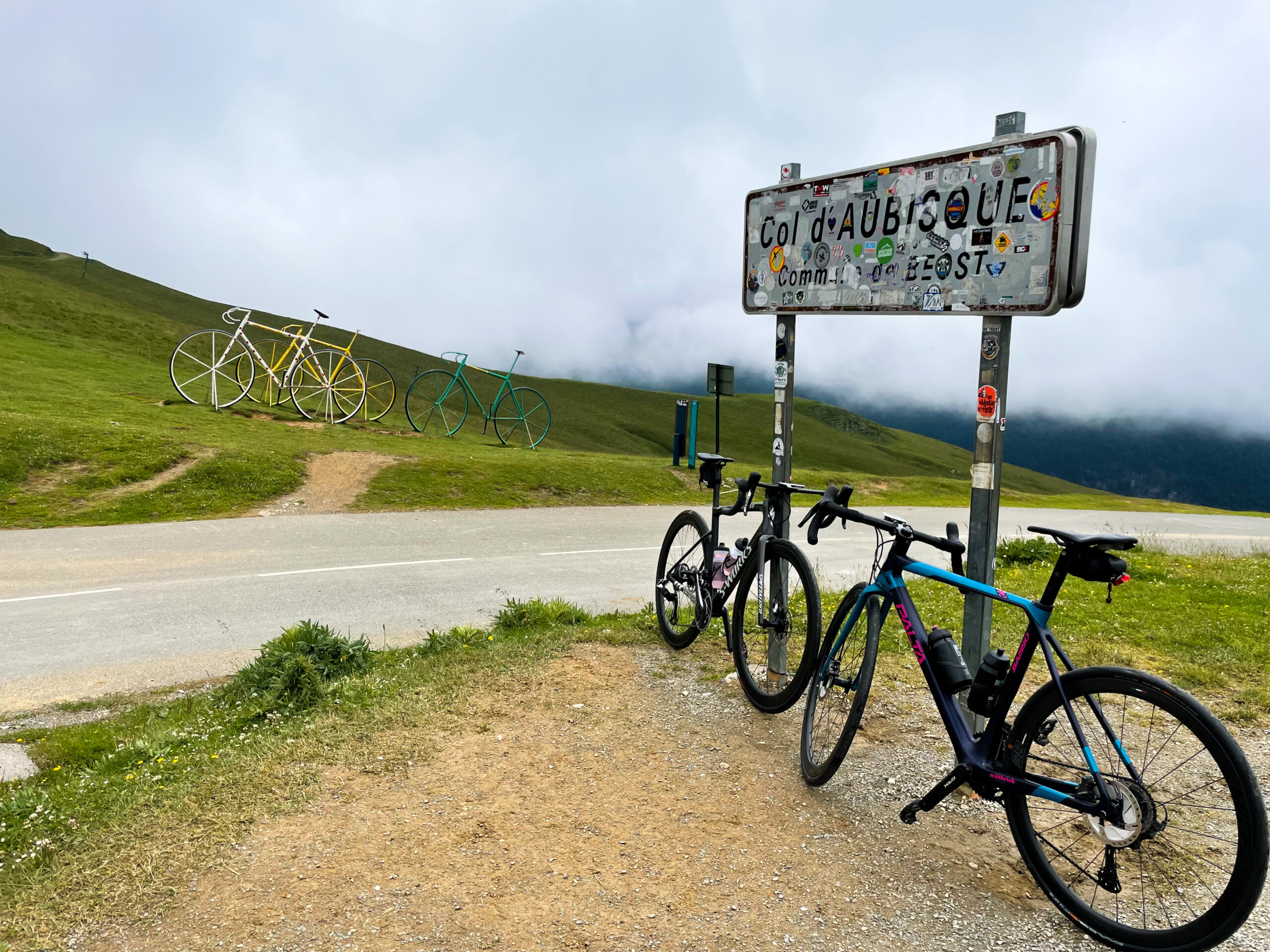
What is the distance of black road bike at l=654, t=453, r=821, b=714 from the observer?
14.3 feet

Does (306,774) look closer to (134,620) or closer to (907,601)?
(907,601)

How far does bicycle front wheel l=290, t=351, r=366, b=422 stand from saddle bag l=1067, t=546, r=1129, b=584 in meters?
25.7

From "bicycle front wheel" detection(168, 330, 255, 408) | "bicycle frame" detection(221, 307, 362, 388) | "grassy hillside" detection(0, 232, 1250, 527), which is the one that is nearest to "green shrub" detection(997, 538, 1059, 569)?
"grassy hillside" detection(0, 232, 1250, 527)

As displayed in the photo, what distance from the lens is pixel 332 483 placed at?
1702cm

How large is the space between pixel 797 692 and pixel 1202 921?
194 cm

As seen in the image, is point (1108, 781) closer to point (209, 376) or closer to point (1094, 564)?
point (1094, 564)

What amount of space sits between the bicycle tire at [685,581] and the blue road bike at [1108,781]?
211 centimetres

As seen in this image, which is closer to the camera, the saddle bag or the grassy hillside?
the saddle bag

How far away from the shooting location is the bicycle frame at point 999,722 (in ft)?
9.11

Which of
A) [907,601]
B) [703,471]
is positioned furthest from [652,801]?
[703,471]

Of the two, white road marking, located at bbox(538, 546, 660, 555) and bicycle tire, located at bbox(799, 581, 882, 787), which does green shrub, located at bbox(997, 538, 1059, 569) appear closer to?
white road marking, located at bbox(538, 546, 660, 555)

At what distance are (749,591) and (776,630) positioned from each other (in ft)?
1.03

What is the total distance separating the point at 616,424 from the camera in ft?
352

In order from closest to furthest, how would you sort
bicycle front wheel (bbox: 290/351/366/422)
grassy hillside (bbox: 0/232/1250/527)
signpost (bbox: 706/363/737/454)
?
grassy hillside (bbox: 0/232/1250/527) < signpost (bbox: 706/363/737/454) < bicycle front wheel (bbox: 290/351/366/422)
